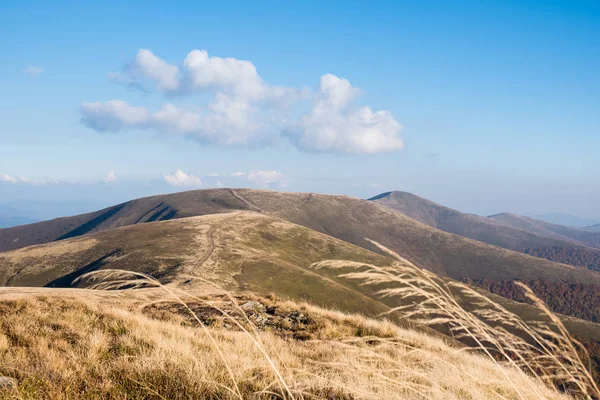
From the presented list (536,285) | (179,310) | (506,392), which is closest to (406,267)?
(506,392)

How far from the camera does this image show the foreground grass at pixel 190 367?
383cm

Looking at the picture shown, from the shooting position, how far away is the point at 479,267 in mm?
193875

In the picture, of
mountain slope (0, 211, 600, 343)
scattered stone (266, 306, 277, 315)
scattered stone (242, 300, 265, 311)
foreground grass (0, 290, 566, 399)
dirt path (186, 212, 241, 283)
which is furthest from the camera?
mountain slope (0, 211, 600, 343)

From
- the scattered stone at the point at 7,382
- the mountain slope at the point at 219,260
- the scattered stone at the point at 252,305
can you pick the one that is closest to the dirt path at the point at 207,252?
the mountain slope at the point at 219,260

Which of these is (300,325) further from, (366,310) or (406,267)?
(366,310)

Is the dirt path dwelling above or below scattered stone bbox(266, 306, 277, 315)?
below

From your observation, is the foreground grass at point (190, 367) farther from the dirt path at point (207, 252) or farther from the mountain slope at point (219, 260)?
the mountain slope at point (219, 260)

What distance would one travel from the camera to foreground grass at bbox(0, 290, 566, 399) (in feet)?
12.6

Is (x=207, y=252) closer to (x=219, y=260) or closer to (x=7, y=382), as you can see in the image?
(x=219, y=260)

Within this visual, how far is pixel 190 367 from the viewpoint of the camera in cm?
464

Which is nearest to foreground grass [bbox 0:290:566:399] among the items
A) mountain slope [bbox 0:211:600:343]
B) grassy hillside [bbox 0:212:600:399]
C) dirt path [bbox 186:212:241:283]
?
grassy hillside [bbox 0:212:600:399]

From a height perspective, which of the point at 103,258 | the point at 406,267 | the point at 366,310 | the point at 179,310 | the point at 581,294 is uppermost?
the point at 406,267

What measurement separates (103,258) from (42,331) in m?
107

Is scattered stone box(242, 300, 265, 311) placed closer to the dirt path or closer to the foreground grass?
the foreground grass
